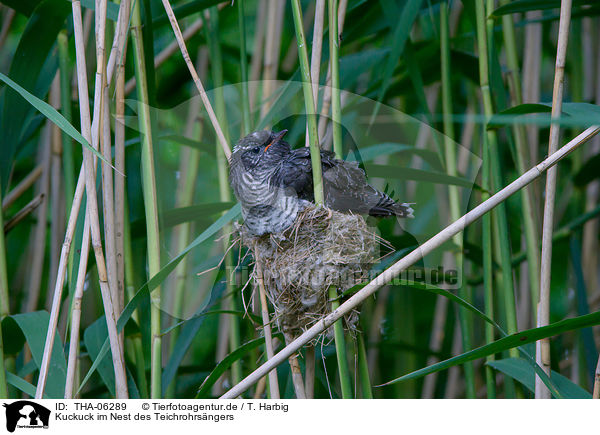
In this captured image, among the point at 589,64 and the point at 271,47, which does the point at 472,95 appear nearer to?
the point at 589,64

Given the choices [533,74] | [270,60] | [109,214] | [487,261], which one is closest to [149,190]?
[109,214]

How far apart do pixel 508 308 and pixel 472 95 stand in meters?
0.76

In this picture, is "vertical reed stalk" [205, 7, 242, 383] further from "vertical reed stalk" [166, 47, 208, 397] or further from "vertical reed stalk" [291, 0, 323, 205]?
"vertical reed stalk" [291, 0, 323, 205]

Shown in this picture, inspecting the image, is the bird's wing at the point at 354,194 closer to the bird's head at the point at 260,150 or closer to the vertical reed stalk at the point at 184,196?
the bird's head at the point at 260,150

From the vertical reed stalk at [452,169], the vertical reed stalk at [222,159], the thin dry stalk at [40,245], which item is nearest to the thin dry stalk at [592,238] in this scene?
the vertical reed stalk at [452,169]

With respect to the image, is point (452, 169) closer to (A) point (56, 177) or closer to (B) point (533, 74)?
(B) point (533, 74)

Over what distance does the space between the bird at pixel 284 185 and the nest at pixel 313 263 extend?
1.3 inches

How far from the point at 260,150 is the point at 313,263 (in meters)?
0.35

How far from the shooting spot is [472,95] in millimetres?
1671

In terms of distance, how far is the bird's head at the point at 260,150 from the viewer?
1270mm

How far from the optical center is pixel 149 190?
3.58 ft

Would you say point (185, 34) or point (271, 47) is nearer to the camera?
point (271, 47)
